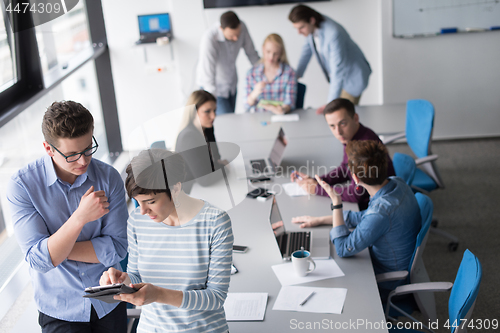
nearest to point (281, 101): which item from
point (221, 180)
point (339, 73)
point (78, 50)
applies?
point (339, 73)

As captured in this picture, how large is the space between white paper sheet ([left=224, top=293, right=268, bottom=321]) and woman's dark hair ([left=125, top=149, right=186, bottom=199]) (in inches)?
26.7

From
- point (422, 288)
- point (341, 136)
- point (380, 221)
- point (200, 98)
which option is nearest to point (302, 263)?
point (380, 221)

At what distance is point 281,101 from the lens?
441cm

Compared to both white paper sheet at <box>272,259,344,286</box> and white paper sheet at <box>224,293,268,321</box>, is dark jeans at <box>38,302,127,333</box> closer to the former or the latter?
white paper sheet at <box>224,293,268,321</box>

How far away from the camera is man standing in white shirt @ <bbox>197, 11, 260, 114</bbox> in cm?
434

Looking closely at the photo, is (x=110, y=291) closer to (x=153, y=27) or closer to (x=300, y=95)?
A: (x=300, y=95)

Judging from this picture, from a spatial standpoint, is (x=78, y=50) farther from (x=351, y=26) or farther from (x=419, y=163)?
(x=419, y=163)

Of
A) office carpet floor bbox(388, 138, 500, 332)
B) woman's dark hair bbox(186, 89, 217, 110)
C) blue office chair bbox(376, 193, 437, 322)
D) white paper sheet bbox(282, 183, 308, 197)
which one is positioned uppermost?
woman's dark hair bbox(186, 89, 217, 110)

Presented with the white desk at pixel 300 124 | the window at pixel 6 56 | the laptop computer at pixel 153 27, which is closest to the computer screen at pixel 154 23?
the laptop computer at pixel 153 27

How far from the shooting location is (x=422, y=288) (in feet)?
6.60

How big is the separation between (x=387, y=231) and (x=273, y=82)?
250 centimetres

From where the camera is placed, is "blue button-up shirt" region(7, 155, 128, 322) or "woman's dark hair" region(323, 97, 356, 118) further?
"woman's dark hair" region(323, 97, 356, 118)

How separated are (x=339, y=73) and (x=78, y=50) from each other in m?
2.73

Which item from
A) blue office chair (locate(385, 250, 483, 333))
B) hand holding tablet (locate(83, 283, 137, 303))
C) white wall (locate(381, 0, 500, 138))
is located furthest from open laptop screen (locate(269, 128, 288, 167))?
white wall (locate(381, 0, 500, 138))
